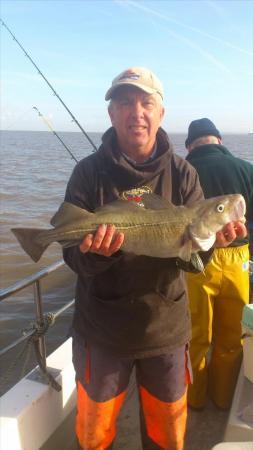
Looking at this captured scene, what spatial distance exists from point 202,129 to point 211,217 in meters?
1.85

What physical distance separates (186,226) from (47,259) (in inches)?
370

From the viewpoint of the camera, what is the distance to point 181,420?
2.87 m

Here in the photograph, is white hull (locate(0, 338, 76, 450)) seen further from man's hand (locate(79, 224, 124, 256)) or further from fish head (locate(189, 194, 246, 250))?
fish head (locate(189, 194, 246, 250))

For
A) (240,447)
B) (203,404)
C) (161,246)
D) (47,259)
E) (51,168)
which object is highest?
(161,246)

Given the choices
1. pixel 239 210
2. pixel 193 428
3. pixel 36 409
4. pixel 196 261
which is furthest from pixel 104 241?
pixel 193 428

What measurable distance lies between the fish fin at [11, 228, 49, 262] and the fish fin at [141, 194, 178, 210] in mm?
674

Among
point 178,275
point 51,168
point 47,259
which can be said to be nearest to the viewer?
point 178,275

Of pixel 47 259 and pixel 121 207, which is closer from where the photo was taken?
pixel 121 207

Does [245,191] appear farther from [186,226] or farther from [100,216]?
[100,216]

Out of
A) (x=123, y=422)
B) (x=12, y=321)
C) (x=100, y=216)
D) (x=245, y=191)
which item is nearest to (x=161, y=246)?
(x=100, y=216)

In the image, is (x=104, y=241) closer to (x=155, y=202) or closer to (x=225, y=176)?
(x=155, y=202)

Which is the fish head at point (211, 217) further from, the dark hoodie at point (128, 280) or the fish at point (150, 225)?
the dark hoodie at point (128, 280)

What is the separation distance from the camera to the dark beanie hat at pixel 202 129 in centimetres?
420

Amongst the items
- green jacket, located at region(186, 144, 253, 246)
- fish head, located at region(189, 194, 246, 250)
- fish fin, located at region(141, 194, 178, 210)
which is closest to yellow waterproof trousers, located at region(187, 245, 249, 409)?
green jacket, located at region(186, 144, 253, 246)
